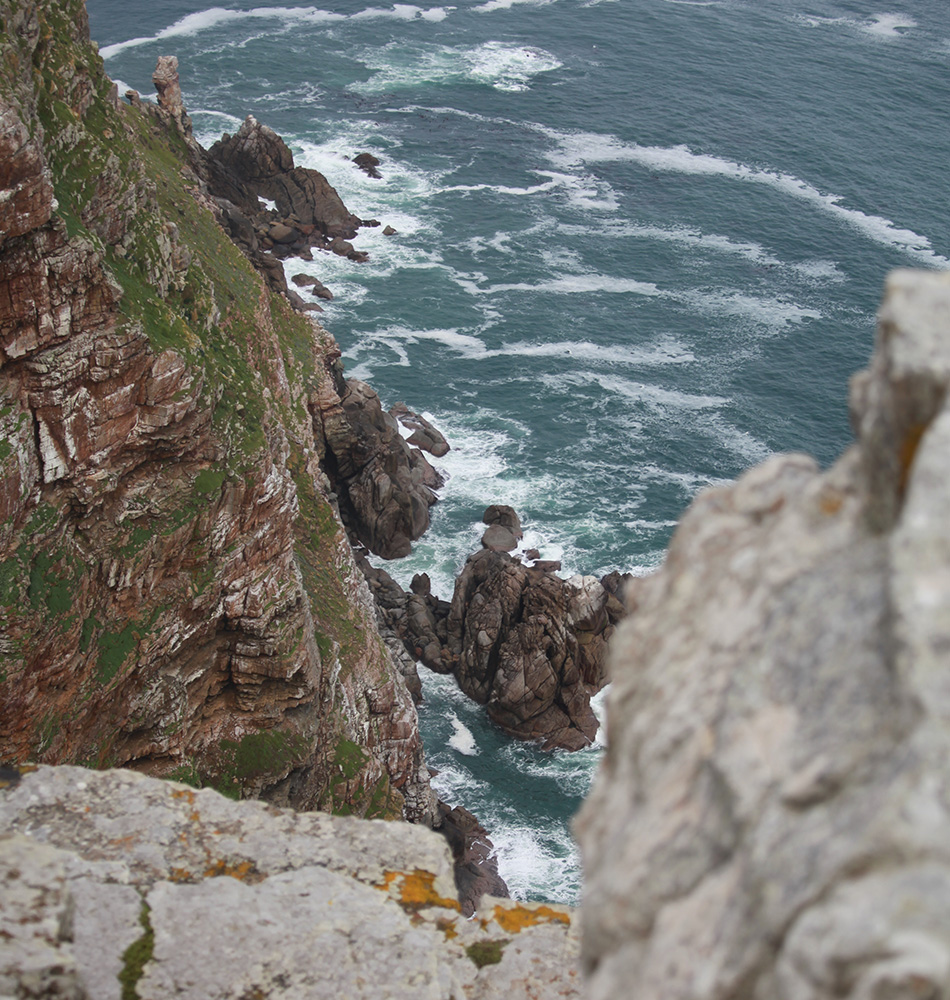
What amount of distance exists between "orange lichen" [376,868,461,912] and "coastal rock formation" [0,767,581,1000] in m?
0.02

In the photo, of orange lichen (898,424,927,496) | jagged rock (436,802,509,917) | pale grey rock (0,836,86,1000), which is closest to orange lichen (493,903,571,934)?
pale grey rock (0,836,86,1000)

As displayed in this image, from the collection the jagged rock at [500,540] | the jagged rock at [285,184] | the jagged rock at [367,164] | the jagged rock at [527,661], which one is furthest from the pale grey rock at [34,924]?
the jagged rock at [367,164]

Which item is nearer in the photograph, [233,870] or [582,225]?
[233,870]

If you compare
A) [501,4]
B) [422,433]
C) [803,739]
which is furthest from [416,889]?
[501,4]

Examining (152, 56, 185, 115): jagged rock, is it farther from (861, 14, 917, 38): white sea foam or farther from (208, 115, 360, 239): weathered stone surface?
(861, 14, 917, 38): white sea foam

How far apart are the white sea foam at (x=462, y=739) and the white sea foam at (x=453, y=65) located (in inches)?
4166

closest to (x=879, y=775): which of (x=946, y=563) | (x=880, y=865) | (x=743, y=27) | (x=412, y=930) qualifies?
(x=880, y=865)

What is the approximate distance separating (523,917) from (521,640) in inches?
1831

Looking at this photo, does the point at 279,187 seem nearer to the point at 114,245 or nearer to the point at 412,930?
the point at 114,245

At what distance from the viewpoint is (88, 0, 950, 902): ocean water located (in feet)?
257

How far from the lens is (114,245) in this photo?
1348 inches

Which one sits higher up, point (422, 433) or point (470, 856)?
point (422, 433)

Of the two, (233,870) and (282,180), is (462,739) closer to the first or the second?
(233,870)

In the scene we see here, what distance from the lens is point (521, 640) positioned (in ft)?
205
